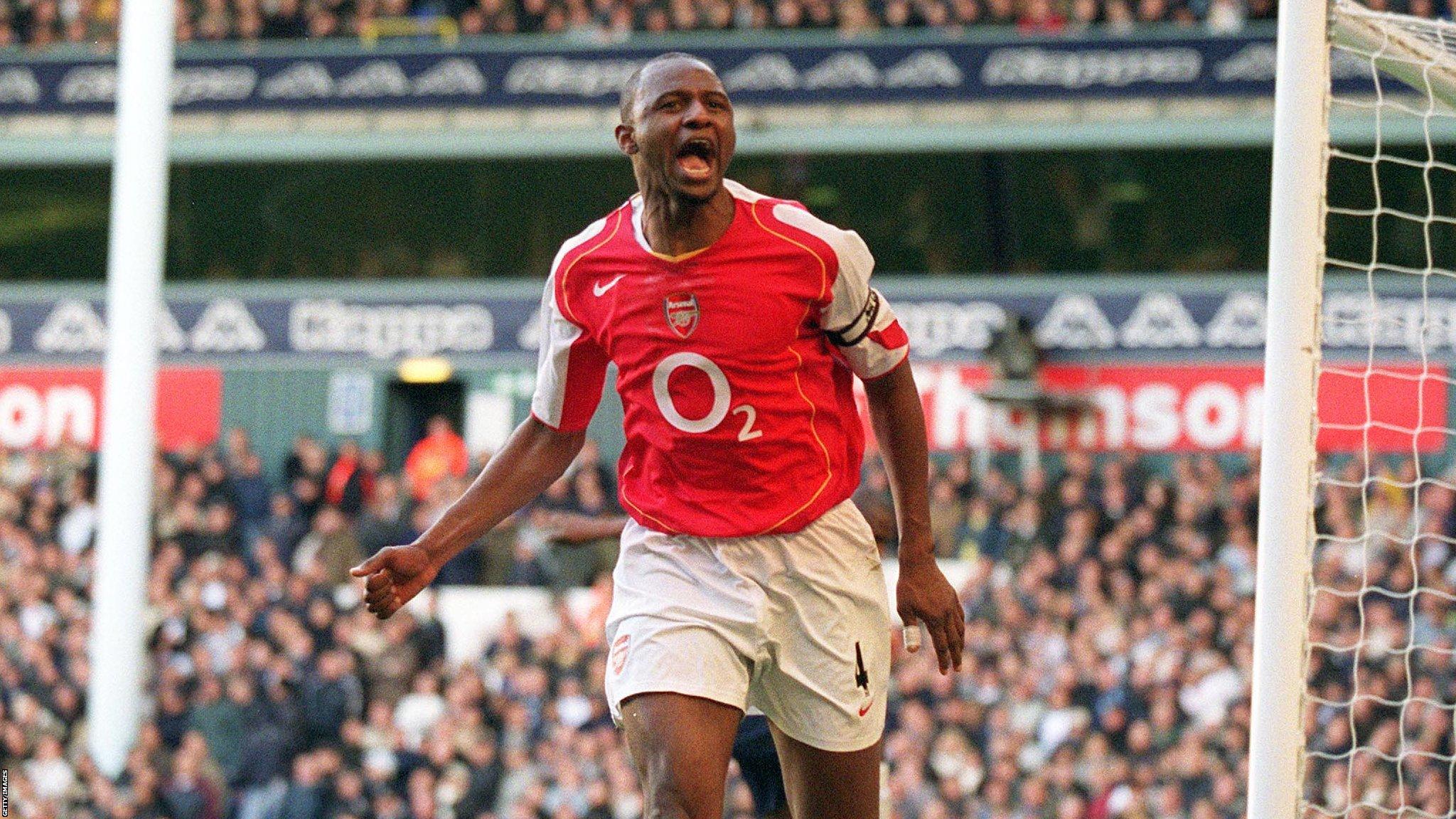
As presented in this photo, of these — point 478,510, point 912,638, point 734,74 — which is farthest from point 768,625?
point 734,74

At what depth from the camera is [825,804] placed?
15.8 feet

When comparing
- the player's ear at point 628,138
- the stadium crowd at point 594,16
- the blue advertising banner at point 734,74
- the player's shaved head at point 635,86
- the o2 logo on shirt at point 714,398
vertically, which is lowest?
the o2 logo on shirt at point 714,398

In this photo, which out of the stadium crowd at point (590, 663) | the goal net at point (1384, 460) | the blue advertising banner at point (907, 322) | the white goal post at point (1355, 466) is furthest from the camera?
the blue advertising banner at point (907, 322)

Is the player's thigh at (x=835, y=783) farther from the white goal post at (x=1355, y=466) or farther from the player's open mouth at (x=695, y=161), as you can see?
the player's open mouth at (x=695, y=161)

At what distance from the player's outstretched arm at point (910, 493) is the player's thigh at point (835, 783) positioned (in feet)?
0.92

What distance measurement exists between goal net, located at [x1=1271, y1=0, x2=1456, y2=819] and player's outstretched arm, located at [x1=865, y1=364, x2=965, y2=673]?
920 mm

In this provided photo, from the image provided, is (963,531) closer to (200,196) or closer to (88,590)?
(88,590)

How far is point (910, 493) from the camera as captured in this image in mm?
4871

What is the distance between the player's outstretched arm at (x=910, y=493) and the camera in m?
4.79

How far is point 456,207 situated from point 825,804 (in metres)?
17.6

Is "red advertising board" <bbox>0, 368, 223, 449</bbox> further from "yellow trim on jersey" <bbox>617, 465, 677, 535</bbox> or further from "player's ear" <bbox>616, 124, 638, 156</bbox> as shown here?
"player's ear" <bbox>616, 124, 638, 156</bbox>

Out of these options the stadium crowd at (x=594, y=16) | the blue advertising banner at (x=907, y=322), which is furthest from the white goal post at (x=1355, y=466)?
the stadium crowd at (x=594, y=16)

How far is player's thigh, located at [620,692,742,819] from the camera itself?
14.7ft

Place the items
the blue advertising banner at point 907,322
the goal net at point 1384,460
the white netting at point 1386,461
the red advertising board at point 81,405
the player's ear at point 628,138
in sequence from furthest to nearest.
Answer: the red advertising board at point 81,405, the blue advertising banner at point 907,322, the white netting at point 1386,461, the goal net at point 1384,460, the player's ear at point 628,138
